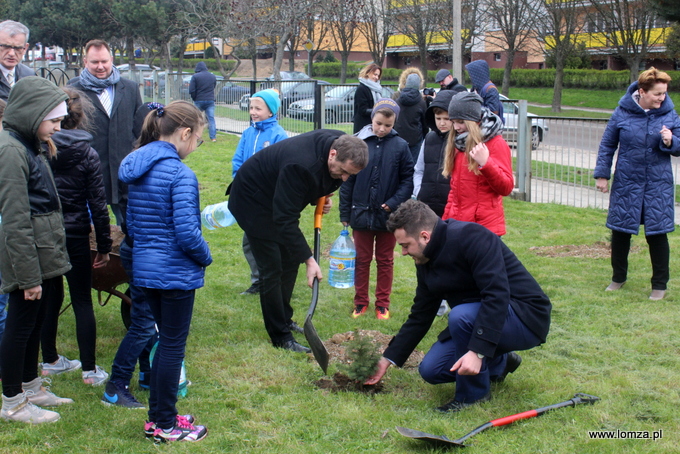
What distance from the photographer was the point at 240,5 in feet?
104

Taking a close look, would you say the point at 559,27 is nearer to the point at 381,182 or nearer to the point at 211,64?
the point at 381,182

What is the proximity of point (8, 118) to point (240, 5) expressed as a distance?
1193 inches

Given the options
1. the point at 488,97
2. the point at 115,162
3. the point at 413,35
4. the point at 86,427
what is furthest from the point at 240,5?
the point at 86,427

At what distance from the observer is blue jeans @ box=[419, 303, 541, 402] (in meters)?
3.73

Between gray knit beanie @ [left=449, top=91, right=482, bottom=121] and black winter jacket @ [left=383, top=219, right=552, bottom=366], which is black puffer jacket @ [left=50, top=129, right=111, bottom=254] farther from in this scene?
gray knit beanie @ [left=449, top=91, right=482, bottom=121]

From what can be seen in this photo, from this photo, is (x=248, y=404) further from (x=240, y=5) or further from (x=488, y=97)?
(x=240, y=5)

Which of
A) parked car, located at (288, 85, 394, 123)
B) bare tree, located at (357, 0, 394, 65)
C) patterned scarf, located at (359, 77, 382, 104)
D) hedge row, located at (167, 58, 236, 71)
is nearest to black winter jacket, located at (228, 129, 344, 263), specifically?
patterned scarf, located at (359, 77, 382, 104)

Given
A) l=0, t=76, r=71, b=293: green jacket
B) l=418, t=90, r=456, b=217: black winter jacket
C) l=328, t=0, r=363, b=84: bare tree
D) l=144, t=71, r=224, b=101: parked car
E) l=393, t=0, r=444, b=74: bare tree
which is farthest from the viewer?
l=393, t=0, r=444, b=74: bare tree

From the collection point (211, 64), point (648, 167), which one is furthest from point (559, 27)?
point (211, 64)

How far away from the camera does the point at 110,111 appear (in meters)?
5.10

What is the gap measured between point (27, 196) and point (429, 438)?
7.70ft

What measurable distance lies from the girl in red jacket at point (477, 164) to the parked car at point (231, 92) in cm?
1162

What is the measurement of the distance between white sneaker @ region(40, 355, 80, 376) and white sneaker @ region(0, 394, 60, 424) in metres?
0.73

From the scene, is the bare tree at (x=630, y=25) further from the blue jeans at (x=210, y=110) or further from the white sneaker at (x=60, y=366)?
the white sneaker at (x=60, y=366)
